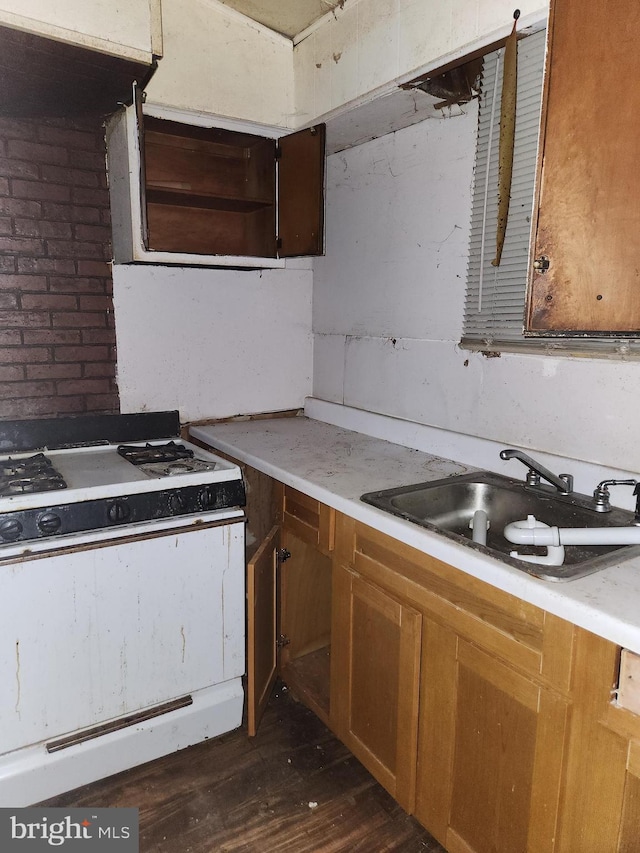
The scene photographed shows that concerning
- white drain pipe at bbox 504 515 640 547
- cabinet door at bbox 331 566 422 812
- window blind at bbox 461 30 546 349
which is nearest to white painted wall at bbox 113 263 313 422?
window blind at bbox 461 30 546 349

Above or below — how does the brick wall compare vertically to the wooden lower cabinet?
above

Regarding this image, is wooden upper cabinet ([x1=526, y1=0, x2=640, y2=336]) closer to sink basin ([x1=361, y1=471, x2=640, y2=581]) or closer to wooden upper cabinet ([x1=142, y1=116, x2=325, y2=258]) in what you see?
sink basin ([x1=361, y1=471, x2=640, y2=581])

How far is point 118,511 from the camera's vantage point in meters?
1.81

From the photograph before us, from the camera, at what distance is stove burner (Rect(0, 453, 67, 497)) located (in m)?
1.75

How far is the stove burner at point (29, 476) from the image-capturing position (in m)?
1.75

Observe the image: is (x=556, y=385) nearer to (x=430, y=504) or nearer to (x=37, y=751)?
(x=430, y=504)

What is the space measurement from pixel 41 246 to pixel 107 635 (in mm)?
1489

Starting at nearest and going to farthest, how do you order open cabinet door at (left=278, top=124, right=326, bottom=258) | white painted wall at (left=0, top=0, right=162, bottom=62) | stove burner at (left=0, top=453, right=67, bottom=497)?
1. white painted wall at (left=0, top=0, right=162, bottom=62)
2. stove burner at (left=0, top=453, right=67, bottom=497)
3. open cabinet door at (left=278, top=124, right=326, bottom=258)

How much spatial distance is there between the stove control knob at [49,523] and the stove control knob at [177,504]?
1.11 feet

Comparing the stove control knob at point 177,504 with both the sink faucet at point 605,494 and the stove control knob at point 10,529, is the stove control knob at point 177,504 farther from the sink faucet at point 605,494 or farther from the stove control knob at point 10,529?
the sink faucet at point 605,494

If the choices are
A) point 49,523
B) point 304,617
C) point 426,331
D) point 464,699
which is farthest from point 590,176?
point 304,617

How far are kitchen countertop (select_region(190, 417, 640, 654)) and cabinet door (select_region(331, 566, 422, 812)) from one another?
243 millimetres

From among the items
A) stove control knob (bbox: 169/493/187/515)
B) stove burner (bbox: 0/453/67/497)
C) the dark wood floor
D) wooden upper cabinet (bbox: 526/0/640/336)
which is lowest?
the dark wood floor

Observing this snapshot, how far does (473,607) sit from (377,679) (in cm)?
53
